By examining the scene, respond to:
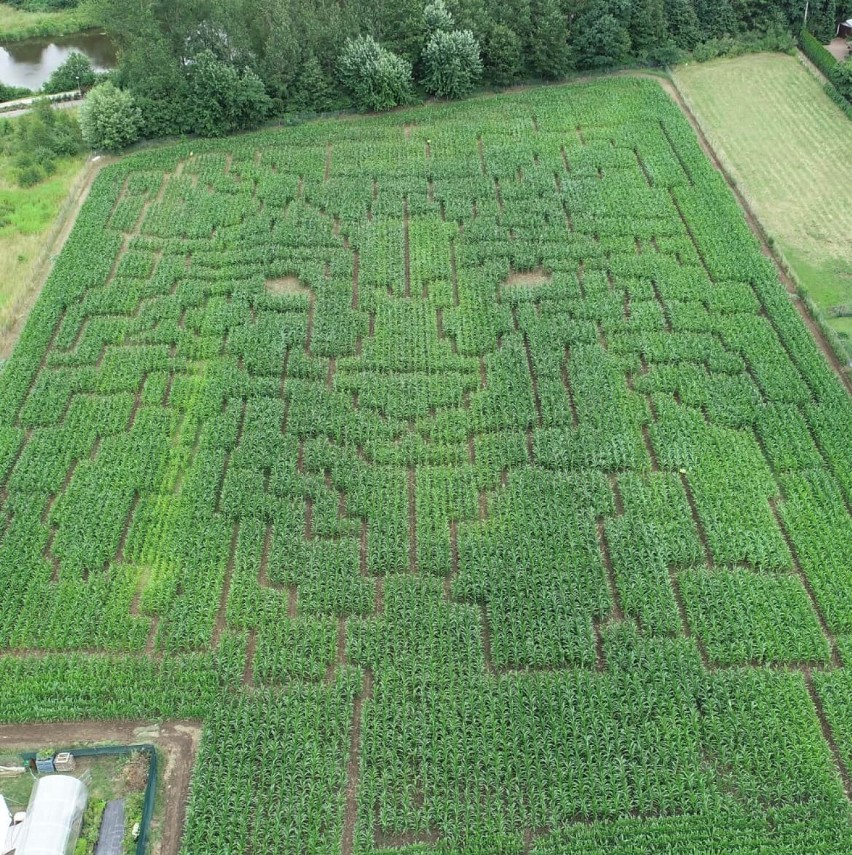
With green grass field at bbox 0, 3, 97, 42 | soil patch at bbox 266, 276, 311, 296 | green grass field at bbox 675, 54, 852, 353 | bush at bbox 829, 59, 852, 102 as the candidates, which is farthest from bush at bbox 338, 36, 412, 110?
green grass field at bbox 0, 3, 97, 42

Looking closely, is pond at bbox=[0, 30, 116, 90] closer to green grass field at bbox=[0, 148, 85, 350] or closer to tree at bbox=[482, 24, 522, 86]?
green grass field at bbox=[0, 148, 85, 350]

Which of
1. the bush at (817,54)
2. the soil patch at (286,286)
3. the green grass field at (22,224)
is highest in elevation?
the bush at (817,54)

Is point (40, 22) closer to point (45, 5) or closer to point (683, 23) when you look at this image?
point (45, 5)

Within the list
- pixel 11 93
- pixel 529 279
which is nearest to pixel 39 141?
pixel 11 93

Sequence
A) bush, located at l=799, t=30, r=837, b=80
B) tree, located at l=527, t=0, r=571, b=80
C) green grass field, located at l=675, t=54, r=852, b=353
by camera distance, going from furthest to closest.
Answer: bush, located at l=799, t=30, r=837, b=80 < tree, located at l=527, t=0, r=571, b=80 < green grass field, located at l=675, t=54, r=852, b=353

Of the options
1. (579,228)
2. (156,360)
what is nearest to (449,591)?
(156,360)

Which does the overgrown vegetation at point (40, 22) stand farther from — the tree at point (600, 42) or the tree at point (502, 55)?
the tree at point (600, 42)

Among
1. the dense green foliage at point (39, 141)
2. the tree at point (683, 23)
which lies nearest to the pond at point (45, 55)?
the dense green foliage at point (39, 141)
